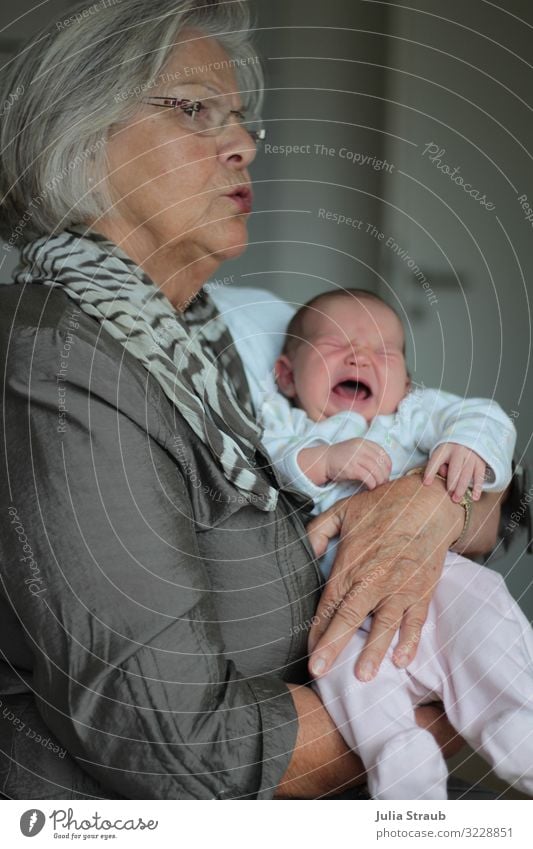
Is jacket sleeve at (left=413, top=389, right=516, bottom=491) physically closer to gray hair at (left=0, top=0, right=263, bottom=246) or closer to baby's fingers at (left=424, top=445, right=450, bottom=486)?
baby's fingers at (left=424, top=445, right=450, bottom=486)

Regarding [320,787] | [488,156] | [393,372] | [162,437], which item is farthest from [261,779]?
[488,156]

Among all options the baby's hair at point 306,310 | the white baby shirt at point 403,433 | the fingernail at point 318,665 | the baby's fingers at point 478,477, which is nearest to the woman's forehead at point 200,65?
the baby's hair at point 306,310

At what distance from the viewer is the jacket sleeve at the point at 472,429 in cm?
100

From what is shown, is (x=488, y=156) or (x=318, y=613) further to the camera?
(x=488, y=156)

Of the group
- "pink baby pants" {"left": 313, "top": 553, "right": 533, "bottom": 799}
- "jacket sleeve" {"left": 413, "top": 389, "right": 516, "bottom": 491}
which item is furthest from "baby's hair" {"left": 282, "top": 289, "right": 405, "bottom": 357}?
"pink baby pants" {"left": 313, "top": 553, "right": 533, "bottom": 799}

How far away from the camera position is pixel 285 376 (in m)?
1.12

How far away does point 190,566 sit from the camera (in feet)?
2.79

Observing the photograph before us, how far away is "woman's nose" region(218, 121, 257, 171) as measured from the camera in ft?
3.24

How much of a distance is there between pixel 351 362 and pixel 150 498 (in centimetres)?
Result: 32

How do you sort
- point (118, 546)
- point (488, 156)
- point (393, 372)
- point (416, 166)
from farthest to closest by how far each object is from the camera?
point (416, 166)
point (488, 156)
point (393, 372)
point (118, 546)

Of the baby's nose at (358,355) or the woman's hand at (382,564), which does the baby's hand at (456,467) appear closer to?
the woman's hand at (382,564)

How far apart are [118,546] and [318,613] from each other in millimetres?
221

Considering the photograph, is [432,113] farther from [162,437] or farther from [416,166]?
[162,437]
